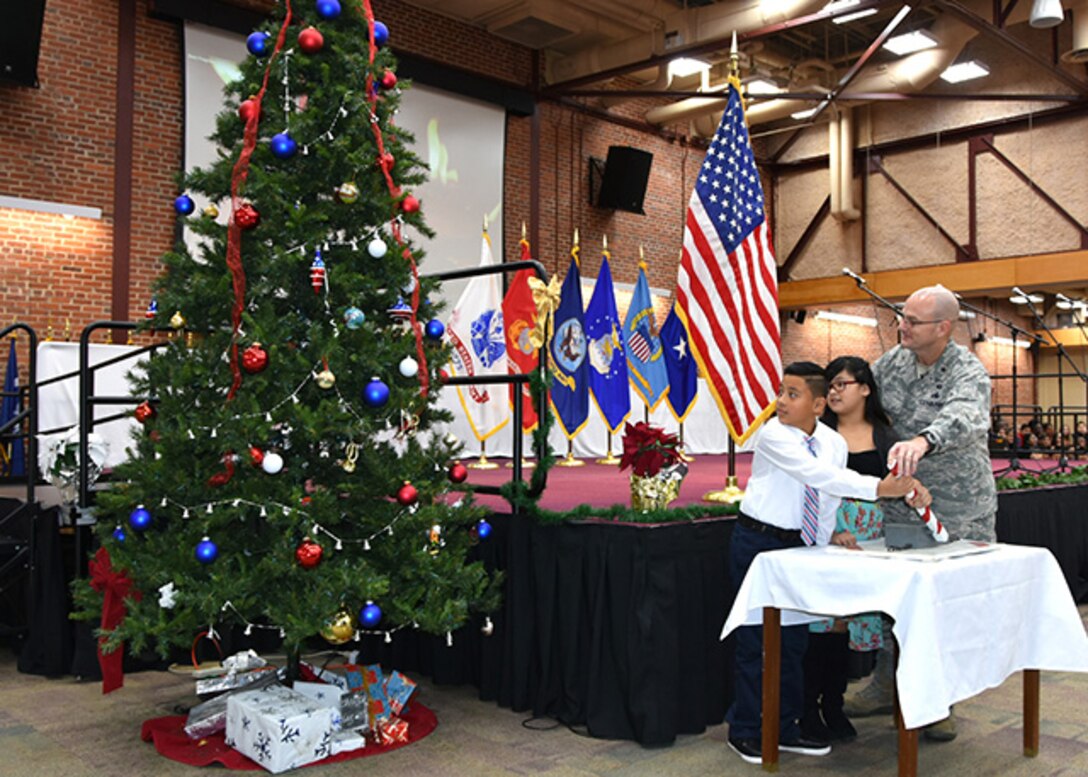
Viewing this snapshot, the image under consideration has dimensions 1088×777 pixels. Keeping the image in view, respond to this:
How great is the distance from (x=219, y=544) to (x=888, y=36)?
1147cm

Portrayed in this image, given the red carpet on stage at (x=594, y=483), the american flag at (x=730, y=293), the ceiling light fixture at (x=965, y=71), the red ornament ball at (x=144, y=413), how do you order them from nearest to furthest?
the red ornament ball at (x=144, y=413)
the american flag at (x=730, y=293)
the red carpet on stage at (x=594, y=483)
the ceiling light fixture at (x=965, y=71)

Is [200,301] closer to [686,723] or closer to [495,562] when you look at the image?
[495,562]

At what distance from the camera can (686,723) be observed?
13.6 ft

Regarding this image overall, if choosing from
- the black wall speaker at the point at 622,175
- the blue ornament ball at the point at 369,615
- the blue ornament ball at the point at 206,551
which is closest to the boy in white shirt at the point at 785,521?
the blue ornament ball at the point at 369,615

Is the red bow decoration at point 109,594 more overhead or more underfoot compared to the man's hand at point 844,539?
more underfoot

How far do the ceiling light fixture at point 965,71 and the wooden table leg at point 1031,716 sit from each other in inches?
526

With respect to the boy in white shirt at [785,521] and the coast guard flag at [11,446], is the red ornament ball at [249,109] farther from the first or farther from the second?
the coast guard flag at [11,446]

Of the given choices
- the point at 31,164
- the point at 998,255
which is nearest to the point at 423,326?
the point at 31,164

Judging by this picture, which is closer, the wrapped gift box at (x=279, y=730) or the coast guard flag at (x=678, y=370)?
the wrapped gift box at (x=279, y=730)

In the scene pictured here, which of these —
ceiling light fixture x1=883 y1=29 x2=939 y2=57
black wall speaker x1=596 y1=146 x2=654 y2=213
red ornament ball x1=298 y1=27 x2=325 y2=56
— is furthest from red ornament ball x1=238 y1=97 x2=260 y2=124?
ceiling light fixture x1=883 y1=29 x2=939 y2=57

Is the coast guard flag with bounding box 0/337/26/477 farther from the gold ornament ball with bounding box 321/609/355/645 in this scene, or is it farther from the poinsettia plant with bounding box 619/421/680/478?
the poinsettia plant with bounding box 619/421/680/478

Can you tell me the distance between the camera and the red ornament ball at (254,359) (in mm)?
3590

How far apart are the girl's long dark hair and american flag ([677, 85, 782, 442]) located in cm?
143

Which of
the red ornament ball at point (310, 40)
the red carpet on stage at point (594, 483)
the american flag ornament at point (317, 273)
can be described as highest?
the red ornament ball at point (310, 40)
